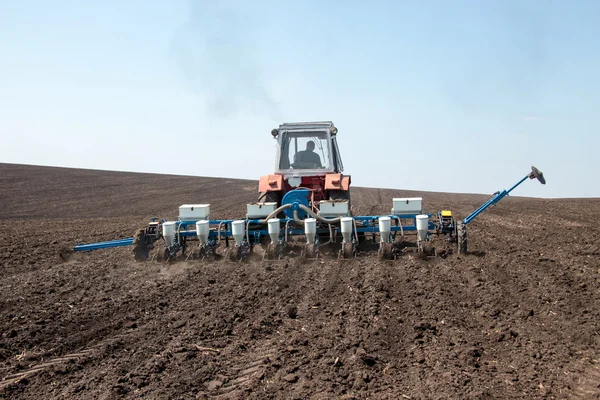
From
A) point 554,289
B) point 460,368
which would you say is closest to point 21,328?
point 460,368

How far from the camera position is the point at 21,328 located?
5.60 metres

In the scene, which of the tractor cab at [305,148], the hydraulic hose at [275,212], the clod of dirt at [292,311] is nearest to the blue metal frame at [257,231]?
the hydraulic hose at [275,212]

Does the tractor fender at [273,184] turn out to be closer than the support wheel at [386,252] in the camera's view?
No

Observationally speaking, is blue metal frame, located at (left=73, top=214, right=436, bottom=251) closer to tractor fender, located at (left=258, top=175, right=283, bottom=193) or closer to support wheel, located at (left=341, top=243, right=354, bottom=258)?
support wheel, located at (left=341, top=243, right=354, bottom=258)

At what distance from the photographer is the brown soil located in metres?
4.11

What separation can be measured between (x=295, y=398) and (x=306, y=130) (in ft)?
24.9

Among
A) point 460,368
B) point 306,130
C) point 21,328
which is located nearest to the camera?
point 460,368

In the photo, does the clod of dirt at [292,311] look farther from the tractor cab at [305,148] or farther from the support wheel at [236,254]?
the tractor cab at [305,148]

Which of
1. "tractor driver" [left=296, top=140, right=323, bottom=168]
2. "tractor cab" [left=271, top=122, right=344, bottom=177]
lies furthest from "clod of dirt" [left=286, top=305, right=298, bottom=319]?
"tractor driver" [left=296, top=140, right=323, bottom=168]

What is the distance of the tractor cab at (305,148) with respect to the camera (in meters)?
10.9

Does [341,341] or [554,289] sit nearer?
[341,341]

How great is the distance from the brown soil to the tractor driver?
2558 mm

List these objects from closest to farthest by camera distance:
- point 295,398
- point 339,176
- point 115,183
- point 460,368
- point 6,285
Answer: point 295,398 → point 460,368 → point 6,285 → point 339,176 → point 115,183

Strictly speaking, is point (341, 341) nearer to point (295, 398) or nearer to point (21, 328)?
point (295, 398)
